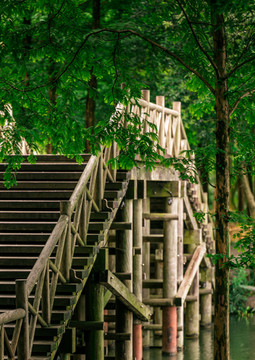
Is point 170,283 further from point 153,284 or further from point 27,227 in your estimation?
point 27,227

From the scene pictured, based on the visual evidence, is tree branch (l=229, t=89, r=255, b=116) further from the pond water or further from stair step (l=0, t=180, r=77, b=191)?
the pond water

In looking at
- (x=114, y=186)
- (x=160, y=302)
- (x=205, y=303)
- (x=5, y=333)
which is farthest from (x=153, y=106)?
(x=5, y=333)

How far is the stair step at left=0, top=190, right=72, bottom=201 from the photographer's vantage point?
12.8m

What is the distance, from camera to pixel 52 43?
10.6m

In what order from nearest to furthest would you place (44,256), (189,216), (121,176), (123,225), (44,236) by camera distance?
(44,256) → (44,236) → (121,176) → (123,225) → (189,216)

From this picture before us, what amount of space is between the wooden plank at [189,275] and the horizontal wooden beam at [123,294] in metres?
2.51

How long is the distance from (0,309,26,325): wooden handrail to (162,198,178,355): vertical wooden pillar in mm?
9005

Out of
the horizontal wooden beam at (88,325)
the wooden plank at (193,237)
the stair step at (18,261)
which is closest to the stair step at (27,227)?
the stair step at (18,261)

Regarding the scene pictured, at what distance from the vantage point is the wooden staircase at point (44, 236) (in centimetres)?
1002

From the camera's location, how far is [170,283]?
697 inches

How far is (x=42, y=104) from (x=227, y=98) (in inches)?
98.7

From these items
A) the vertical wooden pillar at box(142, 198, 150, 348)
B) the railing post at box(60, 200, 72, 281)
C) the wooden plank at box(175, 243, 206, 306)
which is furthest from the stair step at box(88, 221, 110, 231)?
the vertical wooden pillar at box(142, 198, 150, 348)

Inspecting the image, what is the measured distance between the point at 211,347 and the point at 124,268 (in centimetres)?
530

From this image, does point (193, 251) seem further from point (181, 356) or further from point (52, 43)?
point (52, 43)
